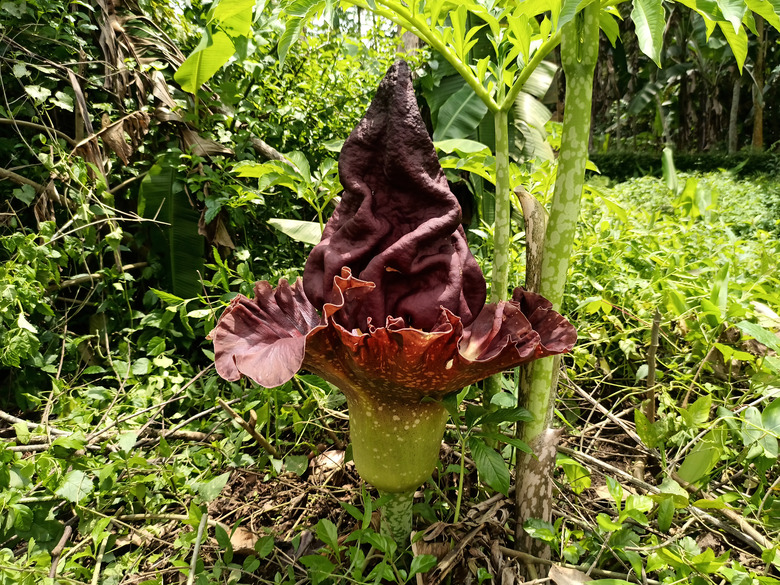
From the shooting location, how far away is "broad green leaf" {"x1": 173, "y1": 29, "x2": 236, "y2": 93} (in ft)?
3.37

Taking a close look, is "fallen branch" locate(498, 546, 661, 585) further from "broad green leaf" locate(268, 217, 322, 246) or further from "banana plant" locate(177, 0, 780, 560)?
"broad green leaf" locate(268, 217, 322, 246)

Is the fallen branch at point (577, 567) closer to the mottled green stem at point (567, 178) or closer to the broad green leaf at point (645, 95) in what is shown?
the mottled green stem at point (567, 178)

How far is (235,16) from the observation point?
98 centimetres

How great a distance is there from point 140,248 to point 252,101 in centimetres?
102

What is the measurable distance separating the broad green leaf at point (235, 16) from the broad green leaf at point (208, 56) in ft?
0.11

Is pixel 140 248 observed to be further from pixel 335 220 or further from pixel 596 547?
pixel 596 547

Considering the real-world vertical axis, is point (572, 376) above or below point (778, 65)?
below

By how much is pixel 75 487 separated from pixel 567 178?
1.38 m

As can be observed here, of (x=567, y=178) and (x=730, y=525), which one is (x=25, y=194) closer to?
(x=567, y=178)

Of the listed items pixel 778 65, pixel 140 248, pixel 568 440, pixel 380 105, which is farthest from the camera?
pixel 778 65

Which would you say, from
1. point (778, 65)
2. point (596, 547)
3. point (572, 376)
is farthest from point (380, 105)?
point (778, 65)

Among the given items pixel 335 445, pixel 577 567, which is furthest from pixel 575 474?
pixel 335 445

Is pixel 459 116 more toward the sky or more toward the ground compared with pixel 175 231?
more toward the sky

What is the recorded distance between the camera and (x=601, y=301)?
155 cm
